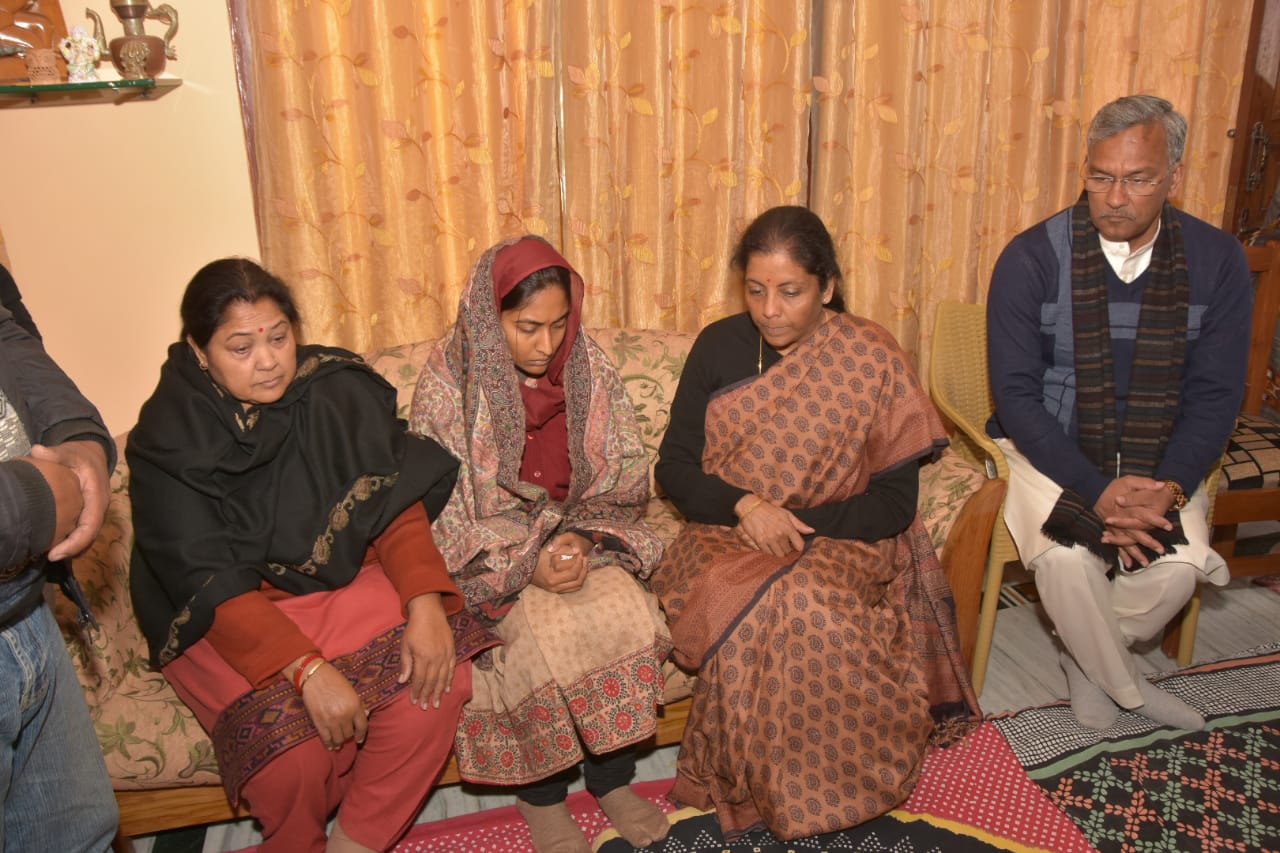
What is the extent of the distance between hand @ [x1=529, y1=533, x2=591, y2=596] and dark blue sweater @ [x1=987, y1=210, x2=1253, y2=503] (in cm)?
126

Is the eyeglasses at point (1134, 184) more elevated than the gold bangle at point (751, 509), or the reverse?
the eyeglasses at point (1134, 184)

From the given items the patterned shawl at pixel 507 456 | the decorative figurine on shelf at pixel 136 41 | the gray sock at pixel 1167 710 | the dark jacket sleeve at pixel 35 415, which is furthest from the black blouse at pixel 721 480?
the decorative figurine on shelf at pixel 136 41

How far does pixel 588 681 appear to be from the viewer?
1874 millimetres

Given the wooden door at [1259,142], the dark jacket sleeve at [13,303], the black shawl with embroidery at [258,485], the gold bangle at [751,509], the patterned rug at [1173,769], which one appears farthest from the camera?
the wooden door at [1259,142]

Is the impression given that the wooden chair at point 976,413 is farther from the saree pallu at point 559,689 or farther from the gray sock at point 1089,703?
the saree pallu at point 559,689

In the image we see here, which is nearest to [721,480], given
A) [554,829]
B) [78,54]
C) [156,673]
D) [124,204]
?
[554,829]

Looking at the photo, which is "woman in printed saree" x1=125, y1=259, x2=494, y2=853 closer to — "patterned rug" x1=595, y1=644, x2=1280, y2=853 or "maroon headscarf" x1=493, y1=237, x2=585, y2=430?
"maroon headscarf" x1=493, y1=237, x2=585, y2=430

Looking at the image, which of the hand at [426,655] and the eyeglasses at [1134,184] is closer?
the hand at [426,655]

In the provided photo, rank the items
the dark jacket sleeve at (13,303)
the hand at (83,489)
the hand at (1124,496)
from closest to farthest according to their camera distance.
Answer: the hand at (83,489) < the dark jacket sleeve at (13,303) < the hand at (1124,496)

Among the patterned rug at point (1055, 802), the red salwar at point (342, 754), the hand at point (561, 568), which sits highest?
the hand at point (561, 568)

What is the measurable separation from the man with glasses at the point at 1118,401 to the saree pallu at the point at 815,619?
13.5 inches

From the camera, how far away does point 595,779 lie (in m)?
2.01

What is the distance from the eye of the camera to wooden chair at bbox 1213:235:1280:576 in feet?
8.46

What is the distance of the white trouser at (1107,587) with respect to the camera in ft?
7.32
